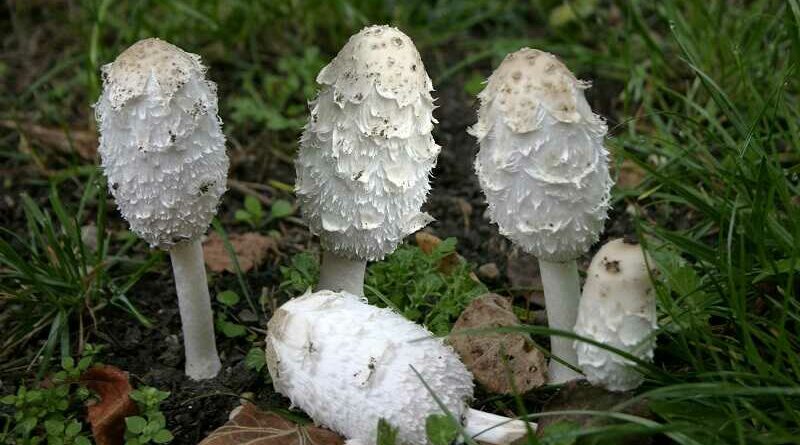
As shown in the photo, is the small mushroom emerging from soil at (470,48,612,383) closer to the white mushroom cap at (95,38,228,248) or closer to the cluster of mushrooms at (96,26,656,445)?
the cluster of mushrooms at (96,26,656,445)

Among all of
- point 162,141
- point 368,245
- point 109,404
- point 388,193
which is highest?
point 162,141

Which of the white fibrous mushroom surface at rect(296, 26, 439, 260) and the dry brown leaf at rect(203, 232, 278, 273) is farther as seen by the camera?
the dry brown leaf at rect(203, 232, 278, 273)

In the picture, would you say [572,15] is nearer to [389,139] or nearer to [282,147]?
[282,147]

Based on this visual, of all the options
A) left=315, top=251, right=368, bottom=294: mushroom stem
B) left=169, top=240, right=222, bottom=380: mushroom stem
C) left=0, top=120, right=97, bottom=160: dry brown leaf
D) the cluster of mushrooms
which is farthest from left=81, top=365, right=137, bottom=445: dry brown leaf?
left=0, top=120, right=97, bottom=160: dry brown leaf

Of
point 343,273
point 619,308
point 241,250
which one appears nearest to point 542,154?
point 619,308

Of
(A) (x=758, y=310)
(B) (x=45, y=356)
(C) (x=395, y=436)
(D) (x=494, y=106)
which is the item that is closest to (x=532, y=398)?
(C) (x=395, y=436)

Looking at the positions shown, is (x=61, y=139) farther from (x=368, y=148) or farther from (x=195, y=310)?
(x=368, y=148)
